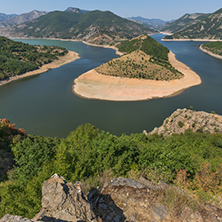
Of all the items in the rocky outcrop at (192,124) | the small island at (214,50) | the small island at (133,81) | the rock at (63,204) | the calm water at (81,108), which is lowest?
the calm water at (81,108)

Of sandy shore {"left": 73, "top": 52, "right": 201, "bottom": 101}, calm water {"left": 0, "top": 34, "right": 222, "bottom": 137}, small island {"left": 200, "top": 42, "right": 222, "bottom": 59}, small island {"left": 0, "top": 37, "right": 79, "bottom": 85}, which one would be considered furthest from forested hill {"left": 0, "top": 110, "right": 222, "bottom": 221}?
small island {"left": 200, "top": 42, "right": 222, "bottom": 59}

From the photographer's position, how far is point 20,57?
487ft

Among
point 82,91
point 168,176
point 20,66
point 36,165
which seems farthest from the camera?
point 20,66

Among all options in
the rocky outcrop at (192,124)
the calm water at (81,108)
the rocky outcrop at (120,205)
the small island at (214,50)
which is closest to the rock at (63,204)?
the rocky outcrop at (120,205)

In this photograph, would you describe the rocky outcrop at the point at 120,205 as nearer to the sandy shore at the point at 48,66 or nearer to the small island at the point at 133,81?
the small island at the point at 133,81

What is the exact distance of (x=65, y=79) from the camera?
105062 millimetres

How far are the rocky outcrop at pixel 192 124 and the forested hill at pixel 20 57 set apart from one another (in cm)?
10974

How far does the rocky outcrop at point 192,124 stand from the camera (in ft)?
144

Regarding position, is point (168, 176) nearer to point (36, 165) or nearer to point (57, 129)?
point (36, 165)

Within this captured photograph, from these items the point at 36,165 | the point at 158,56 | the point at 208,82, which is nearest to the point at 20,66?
the point at 158,56

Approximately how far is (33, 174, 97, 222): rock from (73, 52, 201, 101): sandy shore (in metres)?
65.8

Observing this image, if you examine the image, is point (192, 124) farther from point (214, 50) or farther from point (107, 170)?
point (214, 50)

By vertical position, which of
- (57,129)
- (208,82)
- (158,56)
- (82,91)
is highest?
(158,56)

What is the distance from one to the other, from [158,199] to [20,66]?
141m
